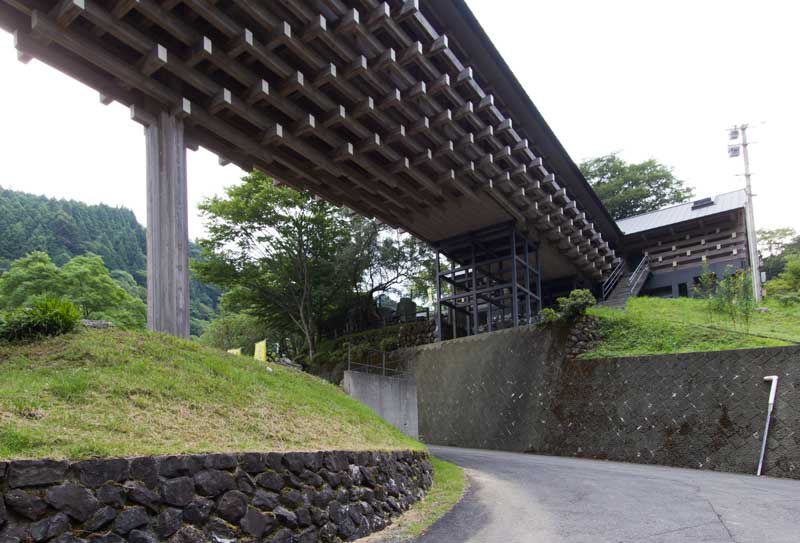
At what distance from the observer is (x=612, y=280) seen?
29875 millimetres

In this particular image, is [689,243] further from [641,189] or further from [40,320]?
[40,320]

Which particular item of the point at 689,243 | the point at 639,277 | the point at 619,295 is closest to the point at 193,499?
the point at 619,295

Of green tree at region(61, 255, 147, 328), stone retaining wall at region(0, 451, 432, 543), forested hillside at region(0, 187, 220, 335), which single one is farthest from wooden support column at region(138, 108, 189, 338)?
forested hillside at region(0, 187, 220, 335)

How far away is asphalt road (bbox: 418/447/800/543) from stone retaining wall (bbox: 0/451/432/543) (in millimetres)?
1127

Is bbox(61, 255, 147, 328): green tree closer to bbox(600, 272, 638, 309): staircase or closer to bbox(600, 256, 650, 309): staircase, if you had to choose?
bbox(600, 272, 638, 309): staircase

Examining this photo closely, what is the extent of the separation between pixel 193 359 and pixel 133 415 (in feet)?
8.58

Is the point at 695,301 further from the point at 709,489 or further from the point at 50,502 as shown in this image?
the point at 50,502

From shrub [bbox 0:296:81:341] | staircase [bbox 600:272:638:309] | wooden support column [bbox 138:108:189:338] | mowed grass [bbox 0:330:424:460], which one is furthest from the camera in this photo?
staircase [bbox 600:272:638:309]

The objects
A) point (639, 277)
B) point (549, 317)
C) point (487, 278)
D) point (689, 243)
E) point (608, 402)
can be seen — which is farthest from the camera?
point (689, 243)

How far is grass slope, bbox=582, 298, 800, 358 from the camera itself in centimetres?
1647

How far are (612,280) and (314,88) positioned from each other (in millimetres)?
21496

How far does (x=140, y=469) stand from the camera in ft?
15.2

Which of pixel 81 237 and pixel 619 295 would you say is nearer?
pixel 619 295

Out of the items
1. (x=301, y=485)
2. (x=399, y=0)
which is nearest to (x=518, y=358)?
(x=399, y=0)
